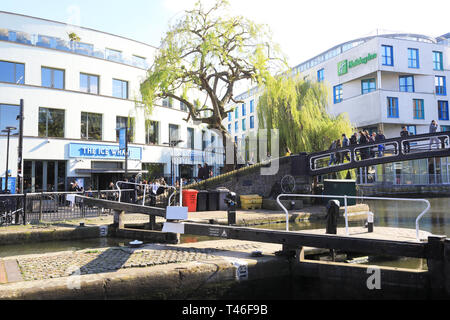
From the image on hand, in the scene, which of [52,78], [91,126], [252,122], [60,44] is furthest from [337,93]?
[52,78]

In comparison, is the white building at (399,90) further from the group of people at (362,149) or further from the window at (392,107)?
the group of people at (362,149)

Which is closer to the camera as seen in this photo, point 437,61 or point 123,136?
point 123,136

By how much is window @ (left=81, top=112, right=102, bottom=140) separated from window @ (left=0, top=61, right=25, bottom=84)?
429cm

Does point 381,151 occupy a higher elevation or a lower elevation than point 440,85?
lower

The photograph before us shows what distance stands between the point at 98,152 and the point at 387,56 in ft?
93.2

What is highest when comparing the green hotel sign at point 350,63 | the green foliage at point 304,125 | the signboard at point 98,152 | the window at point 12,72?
the green hotel sign at point 350,63

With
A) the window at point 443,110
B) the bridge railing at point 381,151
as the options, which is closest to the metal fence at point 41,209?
the bridge railing at point 381,151

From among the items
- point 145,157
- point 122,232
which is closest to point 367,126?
point 145,157

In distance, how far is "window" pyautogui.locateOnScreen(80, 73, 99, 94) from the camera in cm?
2467

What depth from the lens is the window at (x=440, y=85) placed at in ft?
119

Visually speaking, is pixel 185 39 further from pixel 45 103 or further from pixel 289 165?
pixel 45 103

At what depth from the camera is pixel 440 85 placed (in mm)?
36281

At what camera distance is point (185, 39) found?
17.5 meters

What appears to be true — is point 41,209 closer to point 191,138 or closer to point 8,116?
point 8,116
